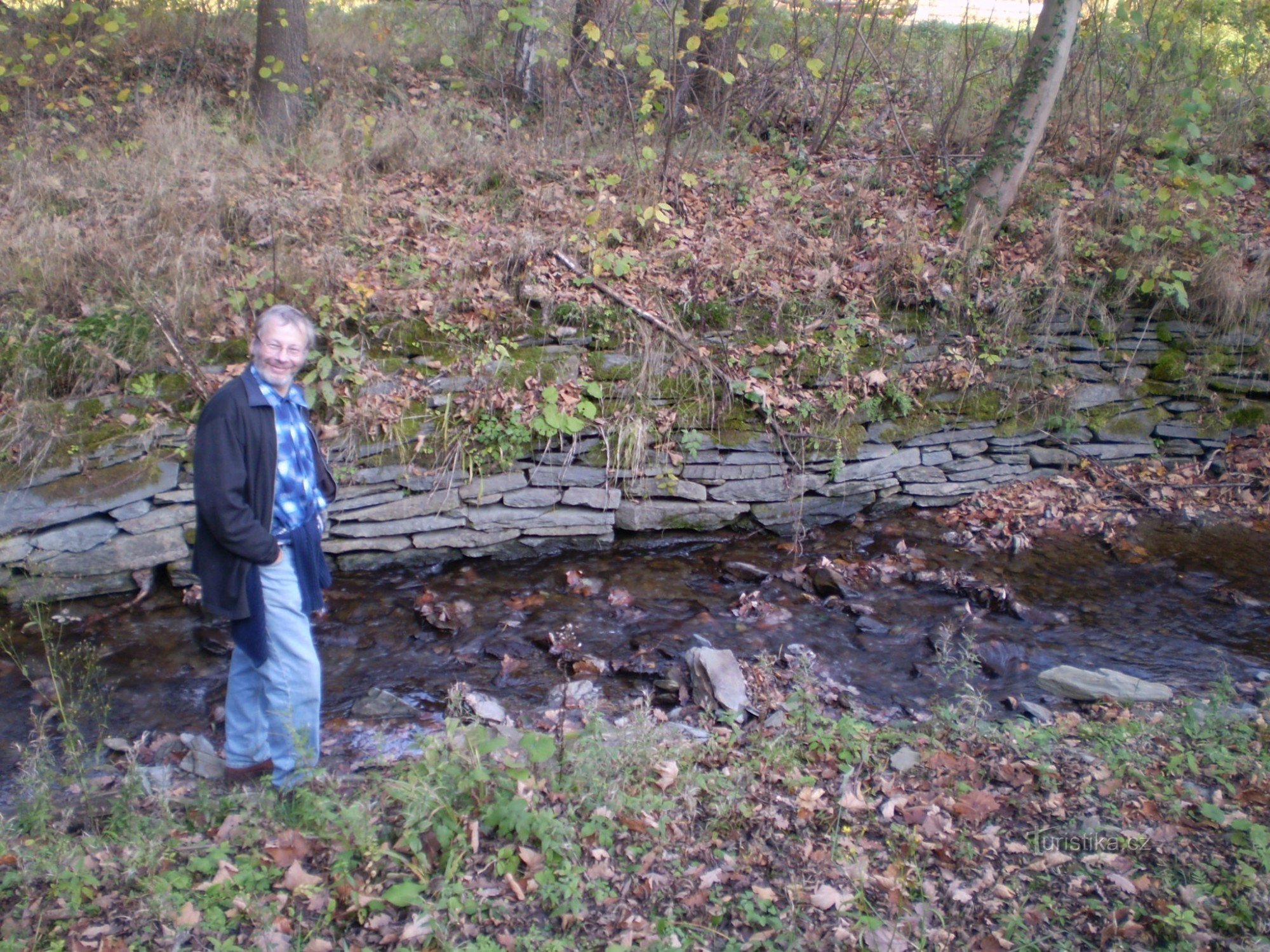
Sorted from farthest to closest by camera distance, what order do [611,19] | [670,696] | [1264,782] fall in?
1. [611,19]
2. [670,696]
3. [1264,782]

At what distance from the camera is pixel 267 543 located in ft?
10.2

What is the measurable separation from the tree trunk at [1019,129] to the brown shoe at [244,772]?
741 centimetres

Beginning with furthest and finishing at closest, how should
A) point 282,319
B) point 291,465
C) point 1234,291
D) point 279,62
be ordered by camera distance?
point 279,62 < point 1234,291 < point 291,465 < point 282,319

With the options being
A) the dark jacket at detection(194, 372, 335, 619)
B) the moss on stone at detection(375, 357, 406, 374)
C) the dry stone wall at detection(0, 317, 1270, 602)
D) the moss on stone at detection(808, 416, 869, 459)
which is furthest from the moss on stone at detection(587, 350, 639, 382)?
the dark jacket at detection(194, 372, 335, 619)

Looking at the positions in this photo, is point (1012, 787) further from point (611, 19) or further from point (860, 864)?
point (611, 19)

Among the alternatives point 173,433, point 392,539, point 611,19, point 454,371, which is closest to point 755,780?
point 392,539

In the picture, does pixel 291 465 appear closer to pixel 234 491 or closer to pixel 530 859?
pixel 234 491

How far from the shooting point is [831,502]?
6855 millimetres

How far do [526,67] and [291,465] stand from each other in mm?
8341

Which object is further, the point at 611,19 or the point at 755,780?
the point at 611,19

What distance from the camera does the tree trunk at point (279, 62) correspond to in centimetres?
862

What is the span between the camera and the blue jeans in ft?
10.7

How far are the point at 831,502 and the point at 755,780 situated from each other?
3871 mm

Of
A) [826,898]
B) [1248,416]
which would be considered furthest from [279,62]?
[1248,416]
